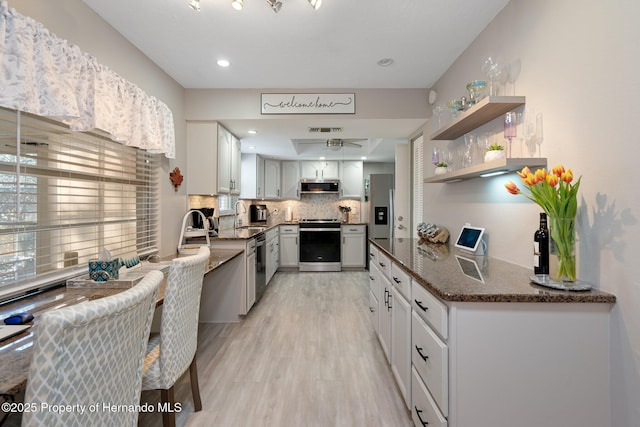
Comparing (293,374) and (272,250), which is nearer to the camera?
(293,374)

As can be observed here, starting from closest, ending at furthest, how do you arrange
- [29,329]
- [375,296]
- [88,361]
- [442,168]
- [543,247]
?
[88,361], [29,329], [543,247], [442,168], [375,296]

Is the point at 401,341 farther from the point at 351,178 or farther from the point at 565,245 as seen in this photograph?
the point at 351,178

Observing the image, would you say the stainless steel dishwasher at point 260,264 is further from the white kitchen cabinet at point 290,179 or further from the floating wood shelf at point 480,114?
the floating wood shelf at point 480,114

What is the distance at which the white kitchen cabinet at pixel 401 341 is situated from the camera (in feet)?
5.32

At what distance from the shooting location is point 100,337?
806 millimetres

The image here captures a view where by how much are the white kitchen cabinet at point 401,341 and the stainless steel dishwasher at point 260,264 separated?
2.11 metres

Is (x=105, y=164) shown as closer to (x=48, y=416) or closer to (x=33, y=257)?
(x=33, y=257)

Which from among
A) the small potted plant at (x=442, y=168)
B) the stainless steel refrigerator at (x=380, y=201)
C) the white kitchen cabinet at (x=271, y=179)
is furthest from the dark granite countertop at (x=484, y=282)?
the white kitchen cabinet at (x=271, y=179)

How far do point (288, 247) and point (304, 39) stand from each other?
3974 mm

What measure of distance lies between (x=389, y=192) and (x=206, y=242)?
375 centimetres

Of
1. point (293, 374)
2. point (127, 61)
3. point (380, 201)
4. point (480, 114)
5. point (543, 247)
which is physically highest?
point (127, 61)

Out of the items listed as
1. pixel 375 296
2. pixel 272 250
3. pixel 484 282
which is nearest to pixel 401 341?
pixel 484 282

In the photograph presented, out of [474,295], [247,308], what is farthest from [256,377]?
[474,295]

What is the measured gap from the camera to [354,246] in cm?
571
